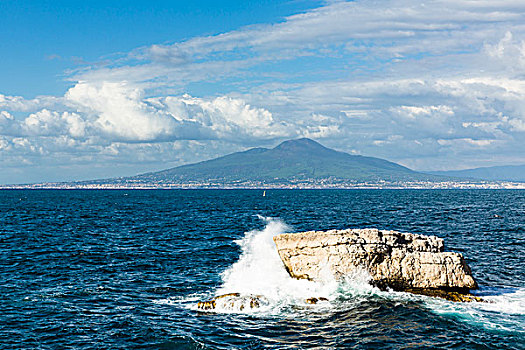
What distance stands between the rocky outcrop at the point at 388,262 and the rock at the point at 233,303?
452cm

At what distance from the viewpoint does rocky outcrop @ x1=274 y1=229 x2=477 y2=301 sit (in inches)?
1132

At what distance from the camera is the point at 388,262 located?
2952 cm

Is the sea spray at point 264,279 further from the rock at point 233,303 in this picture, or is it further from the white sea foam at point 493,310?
the white sea foam at point 493,310

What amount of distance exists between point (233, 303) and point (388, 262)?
10396 millimetres

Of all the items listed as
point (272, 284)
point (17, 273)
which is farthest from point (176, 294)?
point (17, 273)

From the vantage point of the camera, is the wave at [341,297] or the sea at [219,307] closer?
the sea at [219,307]

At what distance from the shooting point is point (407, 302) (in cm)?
2725

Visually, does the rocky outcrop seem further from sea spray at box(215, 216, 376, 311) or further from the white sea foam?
the white sea foam

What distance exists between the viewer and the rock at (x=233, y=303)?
88.4 ft

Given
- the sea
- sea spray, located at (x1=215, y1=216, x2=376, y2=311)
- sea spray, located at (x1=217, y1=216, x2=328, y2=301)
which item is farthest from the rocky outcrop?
sea spray, located at (x1=217, y1=216, x2=328, y2=301)

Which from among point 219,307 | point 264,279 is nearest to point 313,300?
point 219,307

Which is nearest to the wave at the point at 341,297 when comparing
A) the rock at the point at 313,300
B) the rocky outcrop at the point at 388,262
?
the rock at the point at 313,300

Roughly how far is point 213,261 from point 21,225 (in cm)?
4358

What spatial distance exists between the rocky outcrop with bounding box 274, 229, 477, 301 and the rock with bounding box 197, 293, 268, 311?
4.52 meters
